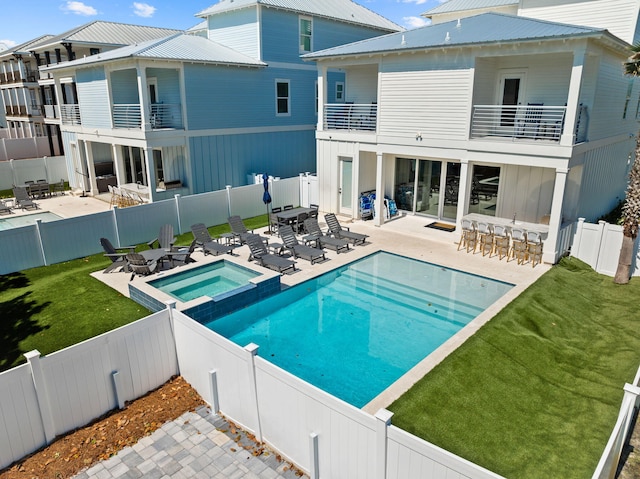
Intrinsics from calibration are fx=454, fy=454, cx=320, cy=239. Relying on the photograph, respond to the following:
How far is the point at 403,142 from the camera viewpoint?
17.6m

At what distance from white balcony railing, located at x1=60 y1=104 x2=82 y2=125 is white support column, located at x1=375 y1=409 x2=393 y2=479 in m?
26.6

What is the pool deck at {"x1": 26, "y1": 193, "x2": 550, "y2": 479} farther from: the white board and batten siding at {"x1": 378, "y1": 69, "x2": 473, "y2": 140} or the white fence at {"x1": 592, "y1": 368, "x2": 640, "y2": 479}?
the white board and batten siding at {"x1": 378, "y1": 69, "x2": 473, "y2": 140}

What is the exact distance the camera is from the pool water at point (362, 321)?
939cm

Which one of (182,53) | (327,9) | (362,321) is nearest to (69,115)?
(182,53)

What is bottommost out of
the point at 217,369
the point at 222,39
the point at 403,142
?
the point at 217,369

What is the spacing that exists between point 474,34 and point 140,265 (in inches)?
519

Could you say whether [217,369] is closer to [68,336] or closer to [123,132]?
[68,336]

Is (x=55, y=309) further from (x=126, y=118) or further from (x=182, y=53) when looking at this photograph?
(x=182, y=53)

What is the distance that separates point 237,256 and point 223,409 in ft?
26.0

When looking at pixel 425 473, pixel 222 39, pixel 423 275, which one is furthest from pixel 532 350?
pixel 222 39

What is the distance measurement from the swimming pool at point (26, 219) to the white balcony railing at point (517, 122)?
1830cm

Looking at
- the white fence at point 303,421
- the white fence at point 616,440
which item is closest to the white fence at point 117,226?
the white fence at point 303,421

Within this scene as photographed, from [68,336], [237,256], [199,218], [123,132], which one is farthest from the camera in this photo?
[123,132]

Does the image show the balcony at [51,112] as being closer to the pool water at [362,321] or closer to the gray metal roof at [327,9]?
the gray metal roof at [327,9]
